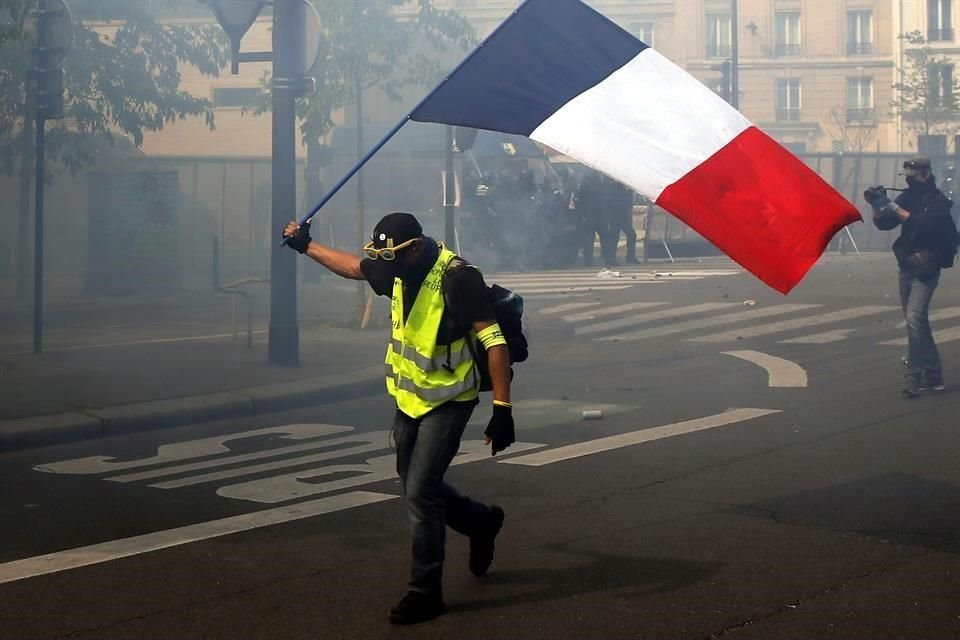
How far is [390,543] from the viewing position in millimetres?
5902

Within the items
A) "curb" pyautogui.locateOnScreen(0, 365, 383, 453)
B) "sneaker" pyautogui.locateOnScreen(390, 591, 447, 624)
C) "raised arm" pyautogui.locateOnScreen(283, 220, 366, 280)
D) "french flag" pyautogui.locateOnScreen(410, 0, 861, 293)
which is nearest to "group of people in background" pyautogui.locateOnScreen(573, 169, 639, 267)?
"curb" pyautogui.locateOnScreen(0, 365, 383, 453)

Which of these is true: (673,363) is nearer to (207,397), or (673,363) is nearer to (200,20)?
(207,397)

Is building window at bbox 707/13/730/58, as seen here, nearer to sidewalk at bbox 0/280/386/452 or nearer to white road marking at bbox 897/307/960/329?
white road marking at bbox 897/307/960/329

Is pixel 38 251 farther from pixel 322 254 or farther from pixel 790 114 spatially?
pixel 790 114

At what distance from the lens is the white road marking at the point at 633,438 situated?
25.6ft

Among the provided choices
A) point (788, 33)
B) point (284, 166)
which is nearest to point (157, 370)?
point (284, 166)

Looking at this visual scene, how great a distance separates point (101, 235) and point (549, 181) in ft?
28.9

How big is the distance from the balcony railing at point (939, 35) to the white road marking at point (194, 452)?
4565 cm

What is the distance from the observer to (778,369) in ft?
37.6

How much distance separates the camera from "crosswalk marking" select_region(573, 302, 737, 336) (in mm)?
14719

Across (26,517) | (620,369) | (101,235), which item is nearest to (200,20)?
(101,235)

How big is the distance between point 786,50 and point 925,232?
129ft

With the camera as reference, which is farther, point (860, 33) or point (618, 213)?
point (860, 33)

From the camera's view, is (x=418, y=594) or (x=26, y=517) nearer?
(x=418, y=594)
